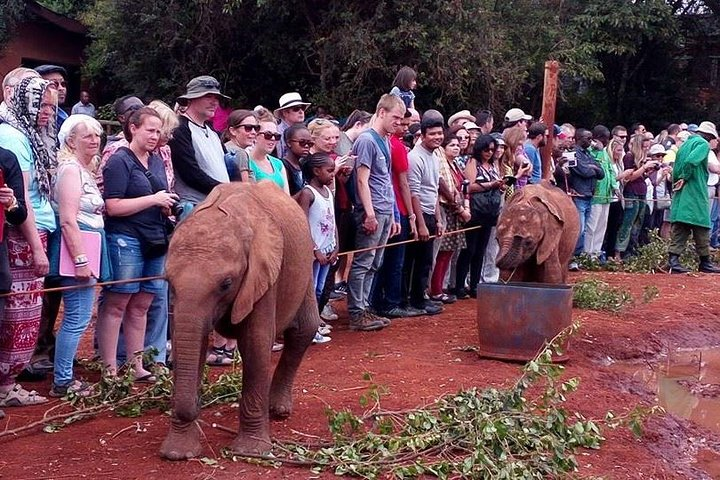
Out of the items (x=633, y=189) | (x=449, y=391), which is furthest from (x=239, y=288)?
(x=633, y=189)

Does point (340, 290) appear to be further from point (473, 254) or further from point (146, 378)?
point (146, 378)

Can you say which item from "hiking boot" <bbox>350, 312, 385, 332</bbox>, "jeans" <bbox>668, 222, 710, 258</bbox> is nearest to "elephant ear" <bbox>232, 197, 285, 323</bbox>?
"hiking boot" <bbox>350, 312, 385, 332</bbox>

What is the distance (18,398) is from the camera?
6.92m

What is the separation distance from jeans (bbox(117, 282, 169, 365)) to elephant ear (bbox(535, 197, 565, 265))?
3.88m

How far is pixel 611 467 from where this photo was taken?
21.1 feet

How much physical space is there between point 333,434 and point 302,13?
15189 millimetres

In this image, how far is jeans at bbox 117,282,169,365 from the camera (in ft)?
25.8

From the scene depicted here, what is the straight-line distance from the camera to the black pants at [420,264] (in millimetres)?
10922

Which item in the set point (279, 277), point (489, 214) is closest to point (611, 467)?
point (279, 277)

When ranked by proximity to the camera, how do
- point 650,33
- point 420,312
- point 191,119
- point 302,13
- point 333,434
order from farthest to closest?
point 650,33 < point 302,13 < point 420,312 < point 191,119 < point 333,434

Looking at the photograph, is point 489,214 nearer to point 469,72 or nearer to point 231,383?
point 231,383

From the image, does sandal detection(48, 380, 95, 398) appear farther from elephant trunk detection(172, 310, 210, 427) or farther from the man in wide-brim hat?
the man in wide-brim hat

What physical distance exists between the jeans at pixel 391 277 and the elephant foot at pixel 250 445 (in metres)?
4.74

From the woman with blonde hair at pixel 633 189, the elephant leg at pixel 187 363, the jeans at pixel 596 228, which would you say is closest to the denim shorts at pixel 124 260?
the elephant leg at pixel 187 363
